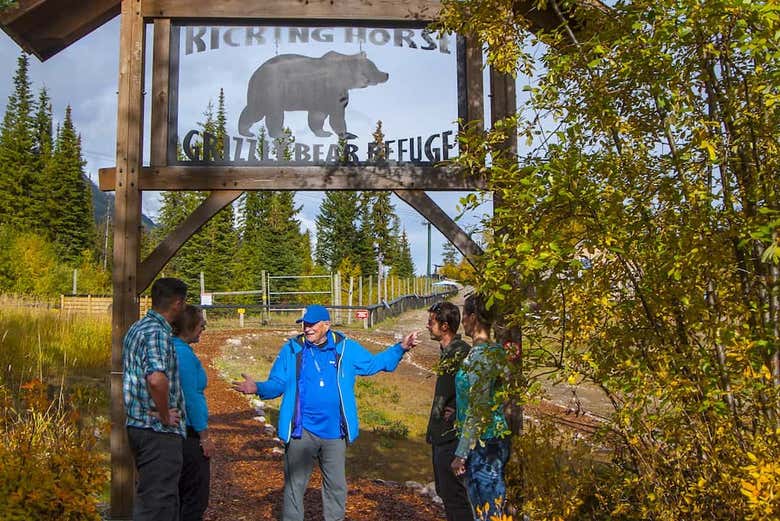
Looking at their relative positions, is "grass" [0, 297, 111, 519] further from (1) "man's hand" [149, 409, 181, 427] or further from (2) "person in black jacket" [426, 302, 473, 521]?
(2) "person in black jacket" [426, 302, 473, 521]

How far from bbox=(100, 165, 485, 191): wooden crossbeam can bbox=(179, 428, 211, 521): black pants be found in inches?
79.6

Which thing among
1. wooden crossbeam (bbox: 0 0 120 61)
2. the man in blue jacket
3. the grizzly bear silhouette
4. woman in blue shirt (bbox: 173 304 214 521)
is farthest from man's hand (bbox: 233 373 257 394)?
wooden crossbeam (bbox: 0 0 120 61)

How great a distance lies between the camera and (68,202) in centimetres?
5072

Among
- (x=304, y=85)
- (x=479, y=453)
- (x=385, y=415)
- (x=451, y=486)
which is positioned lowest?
(x=385, y=415)

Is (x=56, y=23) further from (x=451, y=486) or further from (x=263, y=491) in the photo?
(x=451, y=486)

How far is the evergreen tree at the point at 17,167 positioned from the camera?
160ft

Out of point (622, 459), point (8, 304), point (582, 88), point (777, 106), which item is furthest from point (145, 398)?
point (8, 304)

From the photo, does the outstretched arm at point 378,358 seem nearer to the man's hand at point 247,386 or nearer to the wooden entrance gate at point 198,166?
the man's hand at point 247,386

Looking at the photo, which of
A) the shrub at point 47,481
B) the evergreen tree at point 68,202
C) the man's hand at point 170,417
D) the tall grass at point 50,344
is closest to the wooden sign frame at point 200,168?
the shrub at point 47,481

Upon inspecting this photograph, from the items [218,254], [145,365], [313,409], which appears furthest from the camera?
[218,254]

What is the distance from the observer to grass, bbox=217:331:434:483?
7.51 meters

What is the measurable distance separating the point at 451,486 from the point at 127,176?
10.9ft

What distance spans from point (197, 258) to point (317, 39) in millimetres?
37489

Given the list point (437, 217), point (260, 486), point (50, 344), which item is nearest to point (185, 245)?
point (50, 344)
